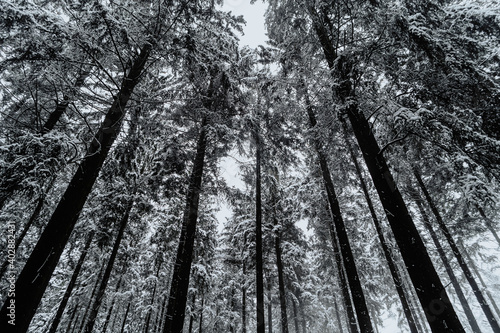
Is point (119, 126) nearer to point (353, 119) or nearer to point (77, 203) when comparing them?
point (77, 203)

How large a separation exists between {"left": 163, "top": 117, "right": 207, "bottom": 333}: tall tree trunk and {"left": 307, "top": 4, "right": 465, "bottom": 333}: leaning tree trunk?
535 cm

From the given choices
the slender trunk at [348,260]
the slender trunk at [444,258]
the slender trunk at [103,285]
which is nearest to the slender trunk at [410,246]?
the slender trunk at [348,260]

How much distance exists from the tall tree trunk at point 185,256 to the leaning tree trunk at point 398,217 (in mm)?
5348

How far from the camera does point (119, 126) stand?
6.50m

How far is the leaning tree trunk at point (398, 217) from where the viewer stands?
4.37 m

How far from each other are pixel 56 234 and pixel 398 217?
24.6 ft

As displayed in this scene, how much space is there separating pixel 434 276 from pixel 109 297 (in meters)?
16.0

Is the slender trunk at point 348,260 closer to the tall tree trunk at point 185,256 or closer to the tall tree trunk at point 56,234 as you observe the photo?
the tall tree trunk at point 185,256

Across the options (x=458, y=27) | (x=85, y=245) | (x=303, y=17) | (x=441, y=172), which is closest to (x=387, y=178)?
(x=441, y=172)

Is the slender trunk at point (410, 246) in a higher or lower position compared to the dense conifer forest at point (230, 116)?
lower


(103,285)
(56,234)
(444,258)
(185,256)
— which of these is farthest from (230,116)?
(444,258)

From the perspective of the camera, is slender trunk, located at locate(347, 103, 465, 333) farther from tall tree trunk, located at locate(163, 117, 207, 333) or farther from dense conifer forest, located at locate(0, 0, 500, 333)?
tall tree trunk, located at locate(163, 117, 207, 333)

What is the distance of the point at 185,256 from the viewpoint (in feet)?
27.4

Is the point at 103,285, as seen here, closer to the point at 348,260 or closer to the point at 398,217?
the point at 348,260
